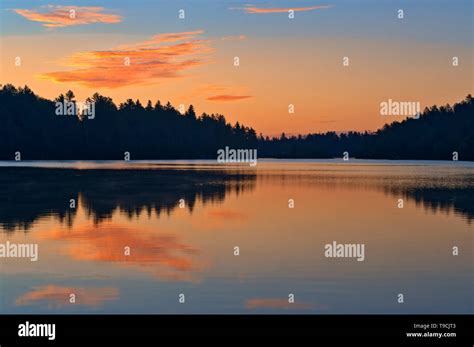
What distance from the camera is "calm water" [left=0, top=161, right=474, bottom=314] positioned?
Result: 64.3 feet

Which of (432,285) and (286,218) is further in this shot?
(286,218)

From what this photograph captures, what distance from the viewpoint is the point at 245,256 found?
27000 millimetres

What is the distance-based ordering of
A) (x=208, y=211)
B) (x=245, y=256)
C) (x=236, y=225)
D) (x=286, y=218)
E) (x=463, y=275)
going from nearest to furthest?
(x=463, y=275) < (x=245, y=256) < (x=236, y=225) < (x=286, y=218) < (x=208, y=211)

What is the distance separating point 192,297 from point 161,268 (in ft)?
14.1

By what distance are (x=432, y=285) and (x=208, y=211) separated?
2360 cm

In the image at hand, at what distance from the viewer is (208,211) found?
44.1 meters

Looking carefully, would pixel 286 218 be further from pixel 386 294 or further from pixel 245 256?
pixel 386 294

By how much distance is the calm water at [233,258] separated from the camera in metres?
19.6

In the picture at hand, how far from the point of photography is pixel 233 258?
2650cm
